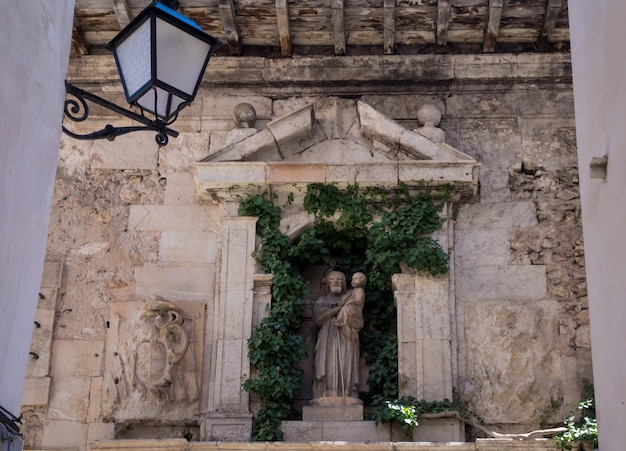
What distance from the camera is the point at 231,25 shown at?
876cm

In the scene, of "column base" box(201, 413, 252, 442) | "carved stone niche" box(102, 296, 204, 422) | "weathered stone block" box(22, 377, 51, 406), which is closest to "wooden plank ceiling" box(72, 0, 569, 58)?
"carved stone niche" box(102, 296, 204, 422)

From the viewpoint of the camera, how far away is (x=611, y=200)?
194 inches

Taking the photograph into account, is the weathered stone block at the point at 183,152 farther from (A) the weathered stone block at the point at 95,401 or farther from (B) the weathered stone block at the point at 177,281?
(A) the weathered stone block at the point at 95,401

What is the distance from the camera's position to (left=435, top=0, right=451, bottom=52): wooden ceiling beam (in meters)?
8.51

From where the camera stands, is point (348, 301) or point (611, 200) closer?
point (611, 200)

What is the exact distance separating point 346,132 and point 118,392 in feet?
8.49

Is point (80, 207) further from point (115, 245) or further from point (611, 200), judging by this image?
point (611, 200)

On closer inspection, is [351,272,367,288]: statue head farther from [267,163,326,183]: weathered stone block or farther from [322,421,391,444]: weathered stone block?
[322,421,391,444]: weathered stone block

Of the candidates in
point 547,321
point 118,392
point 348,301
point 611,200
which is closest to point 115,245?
point 118,392

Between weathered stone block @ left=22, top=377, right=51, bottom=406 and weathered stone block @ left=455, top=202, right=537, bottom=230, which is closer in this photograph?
weathered stone block @ left=22, top=377, right=51, bottom=406

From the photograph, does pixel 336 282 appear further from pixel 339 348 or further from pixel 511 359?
pixel 511 359

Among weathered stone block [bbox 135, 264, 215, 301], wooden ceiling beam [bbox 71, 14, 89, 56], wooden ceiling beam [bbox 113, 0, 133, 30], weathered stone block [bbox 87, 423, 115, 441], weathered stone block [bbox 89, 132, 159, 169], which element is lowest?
weathered stone block [bbox 87, 423, 115, 441]

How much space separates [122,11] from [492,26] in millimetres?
2796

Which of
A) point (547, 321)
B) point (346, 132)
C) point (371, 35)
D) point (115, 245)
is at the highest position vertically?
point (371, 35)
